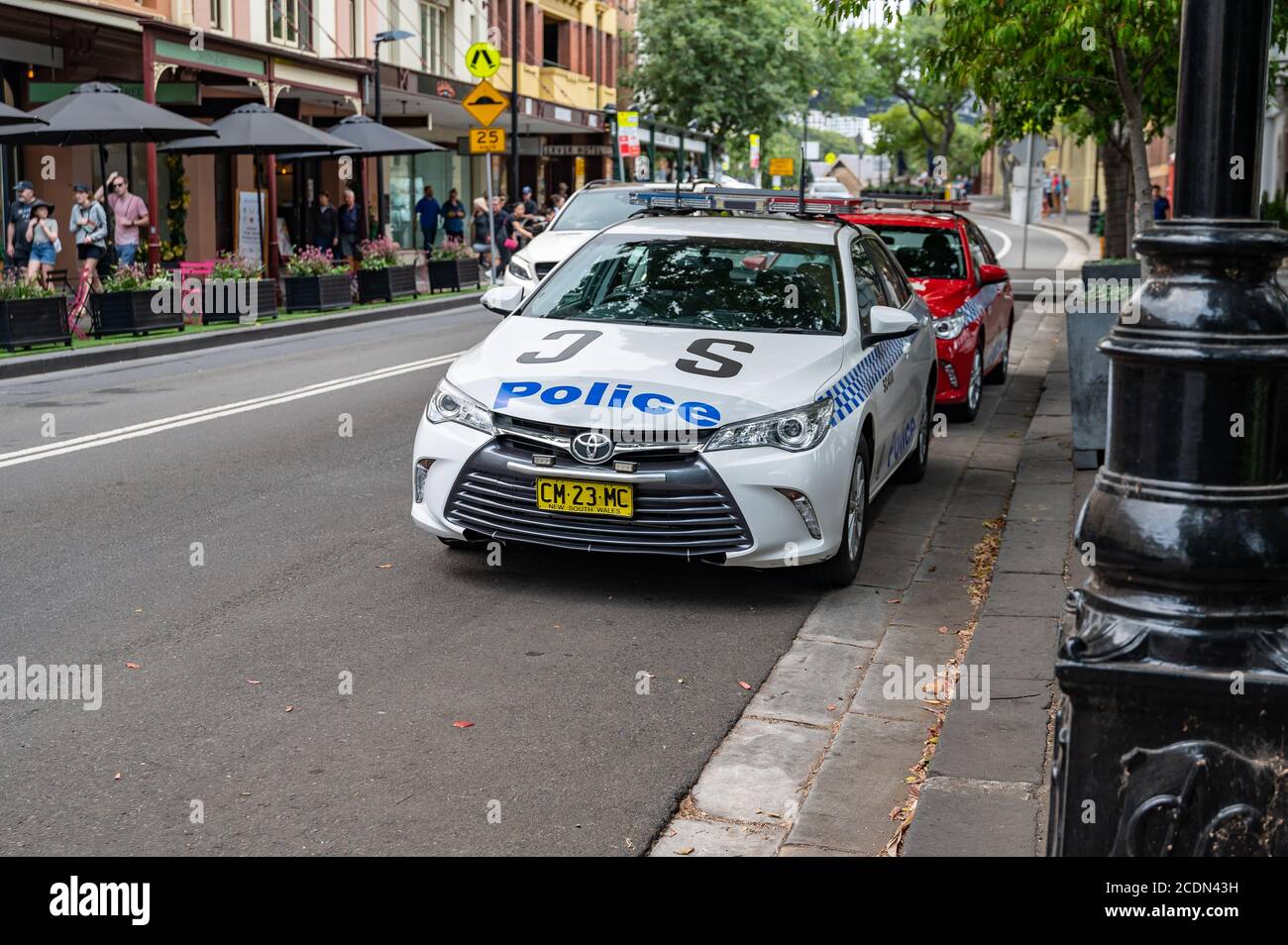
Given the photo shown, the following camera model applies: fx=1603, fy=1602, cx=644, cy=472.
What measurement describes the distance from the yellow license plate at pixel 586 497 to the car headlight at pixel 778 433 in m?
0.40

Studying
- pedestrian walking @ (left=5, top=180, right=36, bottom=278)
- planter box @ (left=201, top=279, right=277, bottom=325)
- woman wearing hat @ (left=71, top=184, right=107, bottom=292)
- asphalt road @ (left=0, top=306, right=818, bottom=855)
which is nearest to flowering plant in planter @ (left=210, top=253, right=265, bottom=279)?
planter box @ (left=201, top=279, right=277, bottom=325)

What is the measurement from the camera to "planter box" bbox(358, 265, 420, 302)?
2578cm

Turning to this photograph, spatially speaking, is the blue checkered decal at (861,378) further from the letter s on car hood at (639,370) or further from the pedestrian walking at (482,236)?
the pedestrian walking at (482,236)

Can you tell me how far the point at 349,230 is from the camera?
30344 millimetres

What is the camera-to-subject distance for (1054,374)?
16.4 meters

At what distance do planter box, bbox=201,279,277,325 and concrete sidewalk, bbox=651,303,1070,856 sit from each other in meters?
13.5

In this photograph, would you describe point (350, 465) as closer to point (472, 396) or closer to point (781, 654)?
point (472, 396)

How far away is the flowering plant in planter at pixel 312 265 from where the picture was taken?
24.2 m

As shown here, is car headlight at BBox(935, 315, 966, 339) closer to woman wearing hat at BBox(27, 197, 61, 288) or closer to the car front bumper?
the car front bumper

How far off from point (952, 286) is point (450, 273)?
55.7 ft

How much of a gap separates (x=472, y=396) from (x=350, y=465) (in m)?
3.38

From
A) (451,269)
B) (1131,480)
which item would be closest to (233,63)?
(451,269)

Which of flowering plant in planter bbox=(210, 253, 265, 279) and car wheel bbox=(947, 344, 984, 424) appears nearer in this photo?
car wheel bbox=(947, 344, 984, 424)

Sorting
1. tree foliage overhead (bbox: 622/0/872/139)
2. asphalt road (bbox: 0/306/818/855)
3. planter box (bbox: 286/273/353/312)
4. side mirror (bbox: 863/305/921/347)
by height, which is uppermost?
tree foliage overhead (bbox: 622/0/872/139)
